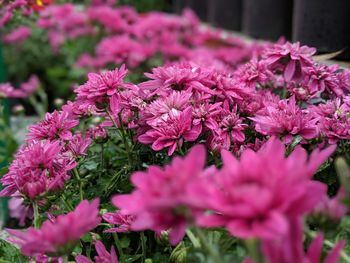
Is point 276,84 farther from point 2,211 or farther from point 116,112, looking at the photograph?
point 2,211

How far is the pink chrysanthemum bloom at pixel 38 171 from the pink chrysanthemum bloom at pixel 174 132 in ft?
0.52

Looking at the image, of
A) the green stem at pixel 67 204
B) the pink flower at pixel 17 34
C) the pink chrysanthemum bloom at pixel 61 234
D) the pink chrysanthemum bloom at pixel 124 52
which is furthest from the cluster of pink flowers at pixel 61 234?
the pink flower at pixel 17 34

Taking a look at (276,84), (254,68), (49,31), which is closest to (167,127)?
(254,68)

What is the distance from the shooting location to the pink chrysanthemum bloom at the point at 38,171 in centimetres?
89

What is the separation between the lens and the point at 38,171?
93 centimetres

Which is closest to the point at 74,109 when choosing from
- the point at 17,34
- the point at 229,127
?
the point at 229,127

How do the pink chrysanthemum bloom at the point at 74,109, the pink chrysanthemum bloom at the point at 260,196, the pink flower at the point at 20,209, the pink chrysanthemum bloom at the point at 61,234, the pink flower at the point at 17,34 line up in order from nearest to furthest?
the pink chrysanthemum bloom at the point at 260,196, the pink chrysanthemum bloom at the point at 61,234, the pink chrysanthemum bloom at the point at 74,109, the pink flower at the point at 20,209, the pink flower at the point at 17,34

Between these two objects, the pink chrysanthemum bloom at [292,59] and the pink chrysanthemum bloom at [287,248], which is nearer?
the pink chrysanthemum bloom at [287,248]

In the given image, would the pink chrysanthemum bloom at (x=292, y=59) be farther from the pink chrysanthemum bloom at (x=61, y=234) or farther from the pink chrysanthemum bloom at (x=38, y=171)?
the pink chrysanthemum bloom at (x=61, y=234)

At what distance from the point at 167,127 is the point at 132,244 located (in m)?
0.31

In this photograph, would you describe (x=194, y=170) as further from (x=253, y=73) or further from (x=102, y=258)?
(x=253, y=73)

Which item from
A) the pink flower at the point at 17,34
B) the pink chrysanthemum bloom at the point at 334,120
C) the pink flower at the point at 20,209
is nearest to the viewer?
the pink chrysanthemum bloom at the point at 334,120

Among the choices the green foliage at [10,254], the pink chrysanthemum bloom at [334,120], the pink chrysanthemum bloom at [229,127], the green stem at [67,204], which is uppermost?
the pink chrysanthemum bloom at [334,120]

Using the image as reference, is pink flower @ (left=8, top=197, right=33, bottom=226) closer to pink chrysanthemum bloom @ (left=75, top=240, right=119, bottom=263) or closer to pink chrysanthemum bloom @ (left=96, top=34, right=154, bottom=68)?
pink chrysanthemum bloom @ (left=75, top=240, right=119, bottom=263)
